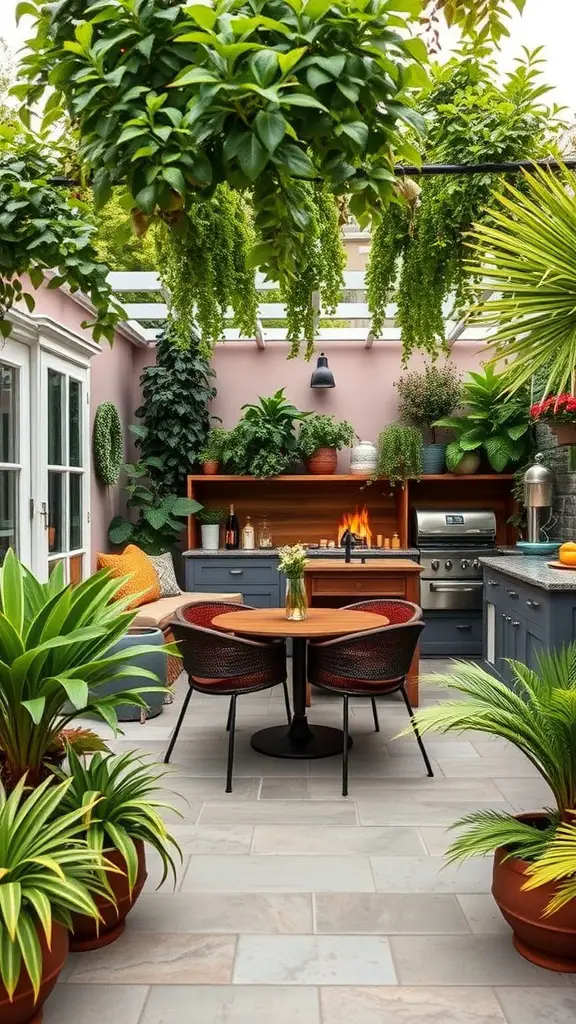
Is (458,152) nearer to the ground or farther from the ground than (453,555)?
farther from the ground

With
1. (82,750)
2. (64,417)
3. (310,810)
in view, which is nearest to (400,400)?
(64,417)

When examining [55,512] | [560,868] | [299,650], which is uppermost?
[55,512]

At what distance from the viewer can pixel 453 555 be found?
23.3 ft

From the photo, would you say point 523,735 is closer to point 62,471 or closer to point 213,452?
point 62,471

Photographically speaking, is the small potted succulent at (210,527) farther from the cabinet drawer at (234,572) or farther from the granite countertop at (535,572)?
the granite countertop at (535,572)

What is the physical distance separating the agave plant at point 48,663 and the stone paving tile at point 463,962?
1.08m

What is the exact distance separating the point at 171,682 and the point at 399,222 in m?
4.25

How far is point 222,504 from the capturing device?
7938 millimetres

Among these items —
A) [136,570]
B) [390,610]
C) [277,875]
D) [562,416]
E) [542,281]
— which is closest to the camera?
[542,281]

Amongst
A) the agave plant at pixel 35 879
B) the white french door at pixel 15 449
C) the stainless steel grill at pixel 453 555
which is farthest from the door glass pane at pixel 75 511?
the agave plant at pixel 35 879

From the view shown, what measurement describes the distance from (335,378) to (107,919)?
617cm

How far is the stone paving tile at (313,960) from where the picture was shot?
7.73 ft

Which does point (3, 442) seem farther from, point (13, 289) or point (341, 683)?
point (341, 683)

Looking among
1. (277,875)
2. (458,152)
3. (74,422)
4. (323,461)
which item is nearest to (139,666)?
(74,422)
